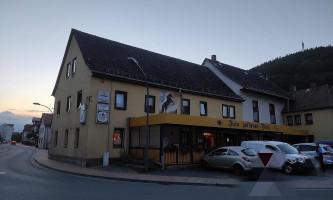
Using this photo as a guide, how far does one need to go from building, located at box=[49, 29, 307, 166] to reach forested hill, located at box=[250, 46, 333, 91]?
23785 mm

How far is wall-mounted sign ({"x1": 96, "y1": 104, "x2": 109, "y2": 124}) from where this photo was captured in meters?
17.5

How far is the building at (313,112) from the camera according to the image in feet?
92.2

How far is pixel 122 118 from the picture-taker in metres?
18.9

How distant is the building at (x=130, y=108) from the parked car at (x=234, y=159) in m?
1.92

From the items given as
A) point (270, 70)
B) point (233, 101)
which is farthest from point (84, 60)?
point (270, 70)

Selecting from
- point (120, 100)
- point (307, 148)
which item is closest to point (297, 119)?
point (307, 148)

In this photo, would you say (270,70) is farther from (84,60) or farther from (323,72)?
(84,60)

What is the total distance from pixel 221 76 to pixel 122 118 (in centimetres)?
1558

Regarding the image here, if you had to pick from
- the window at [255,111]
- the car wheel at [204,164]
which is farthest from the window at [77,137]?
the window at [255,111]

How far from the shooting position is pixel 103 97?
1802 centimetres

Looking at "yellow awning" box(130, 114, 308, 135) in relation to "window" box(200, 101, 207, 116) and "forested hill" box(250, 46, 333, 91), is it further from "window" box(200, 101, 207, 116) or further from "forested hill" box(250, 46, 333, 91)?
"forested hill" box(250, 46, 333, 91)

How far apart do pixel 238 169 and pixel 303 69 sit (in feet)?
138

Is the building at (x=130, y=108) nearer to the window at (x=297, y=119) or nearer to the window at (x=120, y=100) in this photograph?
the window at (x=120, y=100)

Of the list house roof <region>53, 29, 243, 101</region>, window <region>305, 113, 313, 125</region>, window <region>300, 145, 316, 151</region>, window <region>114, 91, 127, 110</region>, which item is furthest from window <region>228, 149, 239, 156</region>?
window <region>305, 113, 313, 125</region>
